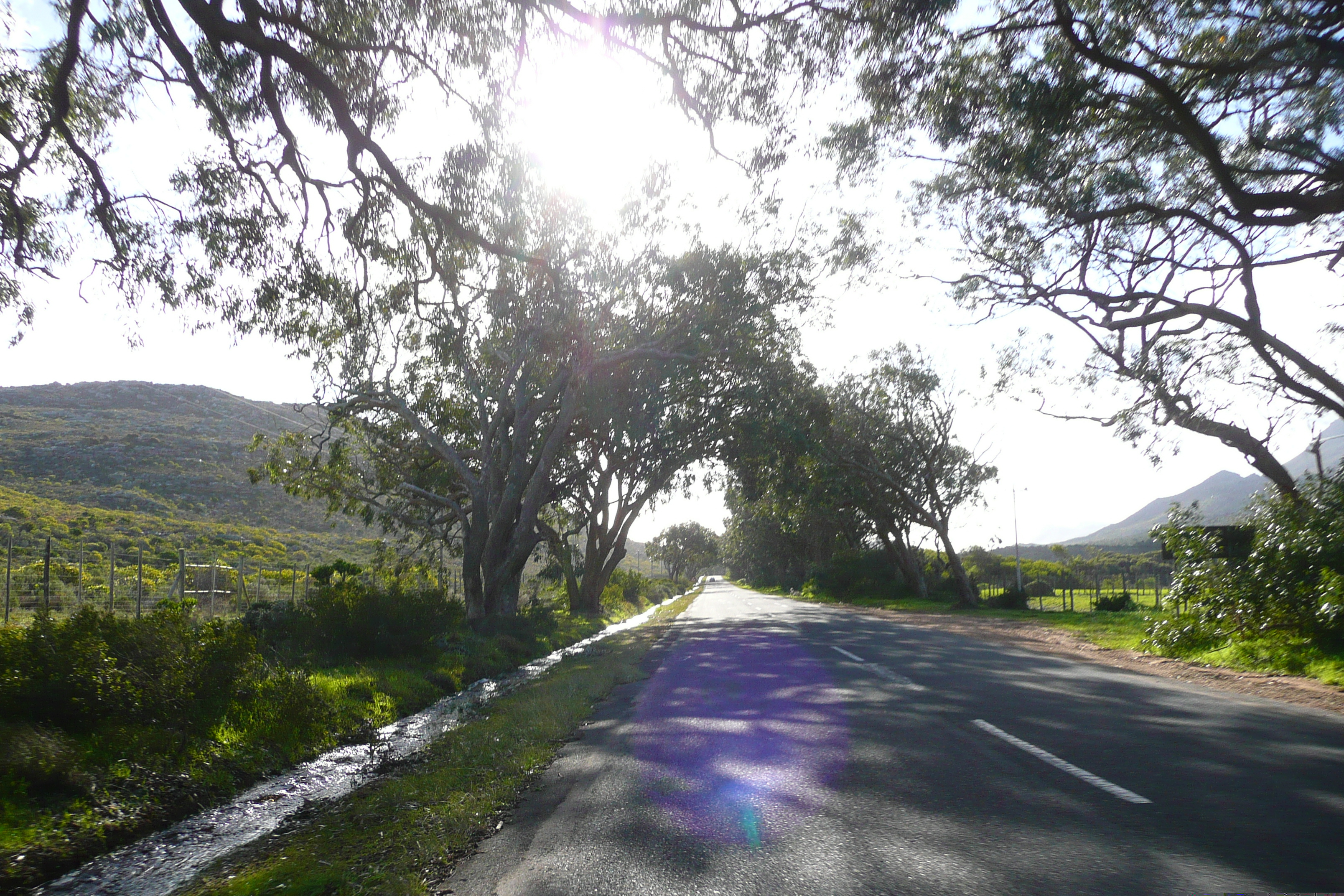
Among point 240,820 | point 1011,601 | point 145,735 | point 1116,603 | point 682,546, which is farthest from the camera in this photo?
point 682,546

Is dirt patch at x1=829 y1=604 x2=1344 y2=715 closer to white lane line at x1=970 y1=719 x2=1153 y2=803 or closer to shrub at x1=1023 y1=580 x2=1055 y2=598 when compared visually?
white lane line at x1=970 y1=719 x2=1153 y2=803

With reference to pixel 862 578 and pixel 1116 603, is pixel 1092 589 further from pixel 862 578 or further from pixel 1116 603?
pixel 1116 603

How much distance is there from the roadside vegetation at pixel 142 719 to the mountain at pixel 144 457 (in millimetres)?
32083

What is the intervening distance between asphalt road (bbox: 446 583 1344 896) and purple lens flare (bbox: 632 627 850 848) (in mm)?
32

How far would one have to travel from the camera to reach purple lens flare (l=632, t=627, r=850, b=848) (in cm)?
505

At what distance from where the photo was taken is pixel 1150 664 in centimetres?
1292

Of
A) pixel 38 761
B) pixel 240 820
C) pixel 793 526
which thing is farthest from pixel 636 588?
pixel 38 761

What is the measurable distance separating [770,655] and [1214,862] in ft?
36.2

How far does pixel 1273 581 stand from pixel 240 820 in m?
14.2

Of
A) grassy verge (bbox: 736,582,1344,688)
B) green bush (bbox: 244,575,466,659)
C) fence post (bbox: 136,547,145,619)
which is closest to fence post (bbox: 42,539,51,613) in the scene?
fence post (bbox: 136,547,145,619)

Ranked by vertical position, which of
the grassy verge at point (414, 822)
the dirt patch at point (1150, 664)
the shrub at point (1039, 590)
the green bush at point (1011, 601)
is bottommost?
the grassy verge at point (414, 822)

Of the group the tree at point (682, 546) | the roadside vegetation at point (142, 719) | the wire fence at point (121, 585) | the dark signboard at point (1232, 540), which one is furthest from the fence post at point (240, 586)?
the tree at point (682, 546)

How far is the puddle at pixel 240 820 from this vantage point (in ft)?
15.6

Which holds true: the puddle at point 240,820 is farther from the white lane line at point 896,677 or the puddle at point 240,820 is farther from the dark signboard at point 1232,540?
the dark signboard at point 1232,540
